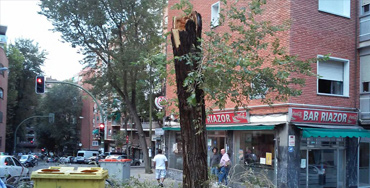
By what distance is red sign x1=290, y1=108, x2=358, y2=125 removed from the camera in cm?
1355

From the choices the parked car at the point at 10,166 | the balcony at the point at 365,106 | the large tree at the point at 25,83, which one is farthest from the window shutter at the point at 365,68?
the large tree at the point at 25,83

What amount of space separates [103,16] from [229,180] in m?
20.5

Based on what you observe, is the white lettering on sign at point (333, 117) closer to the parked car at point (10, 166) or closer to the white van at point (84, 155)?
the parked car at point (10, 166)

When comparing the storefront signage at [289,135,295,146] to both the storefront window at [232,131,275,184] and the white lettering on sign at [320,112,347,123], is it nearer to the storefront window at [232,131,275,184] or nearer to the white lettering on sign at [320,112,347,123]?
the storefront window at [232,131,275,184]

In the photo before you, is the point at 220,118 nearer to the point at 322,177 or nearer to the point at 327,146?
the point at 327,146

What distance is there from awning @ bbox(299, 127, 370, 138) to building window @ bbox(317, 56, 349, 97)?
1527 millimetres

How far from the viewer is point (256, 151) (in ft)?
50.3

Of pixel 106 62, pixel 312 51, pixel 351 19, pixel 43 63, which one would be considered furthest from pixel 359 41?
pixel 43 63

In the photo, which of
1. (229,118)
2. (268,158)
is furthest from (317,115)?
(229,118)

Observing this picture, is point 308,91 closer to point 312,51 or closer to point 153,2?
point 312,51

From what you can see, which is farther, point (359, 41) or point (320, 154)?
point (359, 41)

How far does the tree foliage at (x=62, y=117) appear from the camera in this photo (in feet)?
210

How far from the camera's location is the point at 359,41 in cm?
1559

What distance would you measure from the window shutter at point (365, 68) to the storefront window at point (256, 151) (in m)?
4.51
